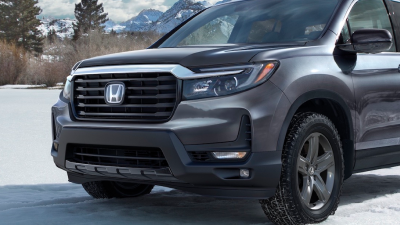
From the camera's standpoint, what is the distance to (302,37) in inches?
168

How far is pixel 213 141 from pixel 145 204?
1.56 meters

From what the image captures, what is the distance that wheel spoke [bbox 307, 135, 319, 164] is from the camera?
3852 mm

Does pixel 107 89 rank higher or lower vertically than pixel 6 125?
higher

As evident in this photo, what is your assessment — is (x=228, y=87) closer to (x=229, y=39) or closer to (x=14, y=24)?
(x=229, y=39)

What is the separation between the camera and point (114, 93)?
3.70 m

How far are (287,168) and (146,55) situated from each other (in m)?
1.16

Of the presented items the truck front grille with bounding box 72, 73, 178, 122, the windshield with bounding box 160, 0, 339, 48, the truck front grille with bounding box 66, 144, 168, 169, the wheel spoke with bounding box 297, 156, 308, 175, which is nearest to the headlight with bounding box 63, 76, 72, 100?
the truck front grille with bounding box 72, 73, 178, 122

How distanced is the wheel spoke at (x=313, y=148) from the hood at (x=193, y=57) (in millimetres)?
640

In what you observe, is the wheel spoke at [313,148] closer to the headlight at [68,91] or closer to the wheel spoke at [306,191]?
the wheel spoke at [306,191]

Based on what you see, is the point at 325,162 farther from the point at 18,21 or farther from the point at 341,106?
the point at 18,21

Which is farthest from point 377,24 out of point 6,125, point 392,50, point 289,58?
point 6,125

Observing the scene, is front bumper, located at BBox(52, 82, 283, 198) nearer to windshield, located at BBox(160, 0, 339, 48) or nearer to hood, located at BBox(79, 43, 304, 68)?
hood, located at BBox(79, 43, 304, 68)

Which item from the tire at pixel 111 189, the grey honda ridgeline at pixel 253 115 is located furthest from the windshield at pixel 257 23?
the tire at pixel 111 189

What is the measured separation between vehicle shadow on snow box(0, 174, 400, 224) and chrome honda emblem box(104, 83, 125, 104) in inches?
33.7
